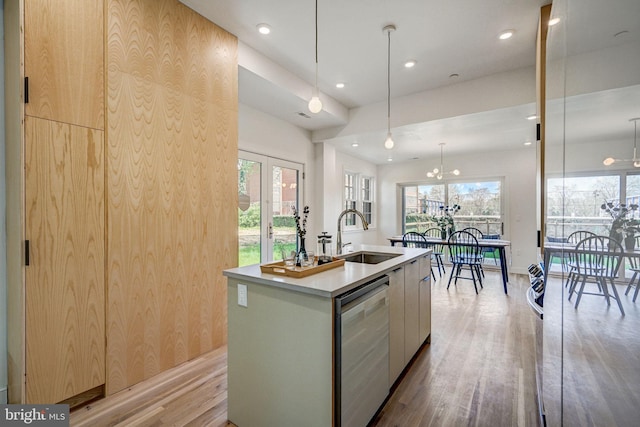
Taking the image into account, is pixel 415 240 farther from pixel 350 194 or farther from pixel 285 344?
pixel 285 344

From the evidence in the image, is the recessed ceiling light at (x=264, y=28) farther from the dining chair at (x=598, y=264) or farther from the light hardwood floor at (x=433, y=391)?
the light hardwood floor at (x=433, y=391)

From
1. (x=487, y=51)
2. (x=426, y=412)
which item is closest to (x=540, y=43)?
(x=487, y=51)

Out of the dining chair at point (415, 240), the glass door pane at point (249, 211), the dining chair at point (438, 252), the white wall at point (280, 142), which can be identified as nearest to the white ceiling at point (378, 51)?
the white wall at point (280, 142)

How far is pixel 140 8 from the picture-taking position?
2162mm

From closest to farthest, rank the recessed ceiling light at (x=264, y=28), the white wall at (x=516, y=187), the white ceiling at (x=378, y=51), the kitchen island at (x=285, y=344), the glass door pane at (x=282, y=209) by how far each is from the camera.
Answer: the kitchen island at (x=285, y=344) → the white ceiling at (x=378, y=51) → the recessed ceiling light at (x=264, y=28) → the glass door pane at (x=282, y=209) → the white wall at (x=516, y=187)

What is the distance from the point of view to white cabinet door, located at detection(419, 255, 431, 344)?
2.63m

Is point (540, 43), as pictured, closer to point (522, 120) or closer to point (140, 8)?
point (522, 120)

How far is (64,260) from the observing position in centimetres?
182

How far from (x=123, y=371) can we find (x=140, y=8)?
8.60 feet

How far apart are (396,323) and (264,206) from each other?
9.13ft

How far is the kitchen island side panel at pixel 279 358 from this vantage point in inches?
55.6

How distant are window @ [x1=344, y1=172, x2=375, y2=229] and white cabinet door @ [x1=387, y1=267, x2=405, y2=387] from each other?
4.36 metres

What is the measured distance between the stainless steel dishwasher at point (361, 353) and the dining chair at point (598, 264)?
90cm

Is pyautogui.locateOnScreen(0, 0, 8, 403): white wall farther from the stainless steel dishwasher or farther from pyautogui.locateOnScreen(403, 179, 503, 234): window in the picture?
pyautogui.locateOnScreen(403, 179, 503, 234): window
